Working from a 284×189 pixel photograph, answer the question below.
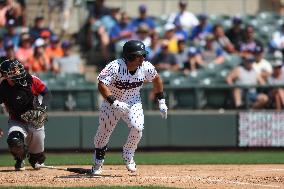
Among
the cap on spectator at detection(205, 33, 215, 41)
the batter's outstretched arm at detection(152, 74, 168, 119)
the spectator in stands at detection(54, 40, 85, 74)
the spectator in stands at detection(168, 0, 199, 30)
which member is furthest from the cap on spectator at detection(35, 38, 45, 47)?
the batter's outstretched arm at detection(152, 74, 168, 119)

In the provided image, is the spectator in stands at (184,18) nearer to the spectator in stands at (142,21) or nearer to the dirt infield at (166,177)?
the spectator in stands at (142,21)

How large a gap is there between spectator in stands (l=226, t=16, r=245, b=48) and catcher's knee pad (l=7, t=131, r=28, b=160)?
8.53 metres

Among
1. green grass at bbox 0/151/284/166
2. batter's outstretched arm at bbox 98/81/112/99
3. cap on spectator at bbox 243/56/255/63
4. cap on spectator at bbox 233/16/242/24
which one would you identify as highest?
cap on spectator at bbox 233/16/242/24

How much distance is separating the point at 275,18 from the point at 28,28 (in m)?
5.98

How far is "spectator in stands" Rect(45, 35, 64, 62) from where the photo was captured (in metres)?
17.3

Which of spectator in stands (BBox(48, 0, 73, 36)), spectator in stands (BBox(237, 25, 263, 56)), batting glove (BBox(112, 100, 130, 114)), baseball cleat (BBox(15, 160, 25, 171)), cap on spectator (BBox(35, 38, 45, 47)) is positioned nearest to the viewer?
batting glove (BBox(112, 100, 130, 114))

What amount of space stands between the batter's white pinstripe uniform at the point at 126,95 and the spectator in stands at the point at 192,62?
669 centimetres

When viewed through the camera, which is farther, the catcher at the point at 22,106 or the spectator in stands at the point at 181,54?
the spectator in stands at the point at 181,54

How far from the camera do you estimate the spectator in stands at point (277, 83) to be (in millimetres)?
15922

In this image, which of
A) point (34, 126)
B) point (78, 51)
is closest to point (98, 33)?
point (78, 51)

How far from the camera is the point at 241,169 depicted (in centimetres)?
1149

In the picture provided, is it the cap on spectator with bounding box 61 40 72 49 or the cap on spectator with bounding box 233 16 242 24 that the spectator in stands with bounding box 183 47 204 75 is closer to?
the cap on spectator with bounding box 233 16 242 24

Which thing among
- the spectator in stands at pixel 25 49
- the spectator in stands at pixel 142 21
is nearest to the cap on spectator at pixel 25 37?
the spectator in stands at pixel 25 49

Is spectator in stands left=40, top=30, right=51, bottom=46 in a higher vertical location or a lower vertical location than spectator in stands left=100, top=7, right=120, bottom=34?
lower
